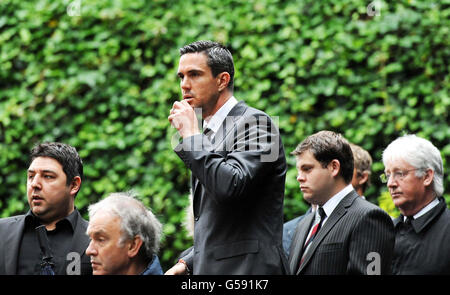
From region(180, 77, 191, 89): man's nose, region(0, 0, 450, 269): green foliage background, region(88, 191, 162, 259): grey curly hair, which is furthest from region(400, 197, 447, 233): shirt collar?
region(180, 77, 191, 89): man's nose

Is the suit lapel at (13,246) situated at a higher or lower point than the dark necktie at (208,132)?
lower

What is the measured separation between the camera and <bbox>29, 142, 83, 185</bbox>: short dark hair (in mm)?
4195

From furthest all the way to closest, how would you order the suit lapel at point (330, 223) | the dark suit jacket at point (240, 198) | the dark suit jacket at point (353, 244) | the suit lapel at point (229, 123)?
the suit lapel at point (330, 223)
the dark suit jacket at point (353, 244)
the suit lapel at point (229, 123)
the dark suit jacket at point (240, 198)

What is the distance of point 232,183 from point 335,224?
3.38ft

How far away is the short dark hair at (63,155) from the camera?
4.20m

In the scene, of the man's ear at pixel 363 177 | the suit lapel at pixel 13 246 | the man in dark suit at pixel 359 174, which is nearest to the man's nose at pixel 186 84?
the suit lapel at pixel 13 246

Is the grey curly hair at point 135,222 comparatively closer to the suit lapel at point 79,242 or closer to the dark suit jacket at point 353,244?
the suit lapel at point 79,242

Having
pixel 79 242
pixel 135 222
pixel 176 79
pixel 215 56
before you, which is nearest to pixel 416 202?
pixel 215 56

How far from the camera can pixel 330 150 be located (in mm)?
4055

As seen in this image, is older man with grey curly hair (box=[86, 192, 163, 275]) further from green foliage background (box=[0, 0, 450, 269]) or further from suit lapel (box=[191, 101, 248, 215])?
green foliage background (box=[0, 0, 450, 269])

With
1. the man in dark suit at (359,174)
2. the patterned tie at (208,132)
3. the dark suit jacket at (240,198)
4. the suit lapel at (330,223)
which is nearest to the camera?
the dark suit jacket at (240,198)

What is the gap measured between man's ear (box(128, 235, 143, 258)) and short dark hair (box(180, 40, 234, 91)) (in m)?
0.94

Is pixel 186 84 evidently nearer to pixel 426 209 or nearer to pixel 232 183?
pixel 232 183
